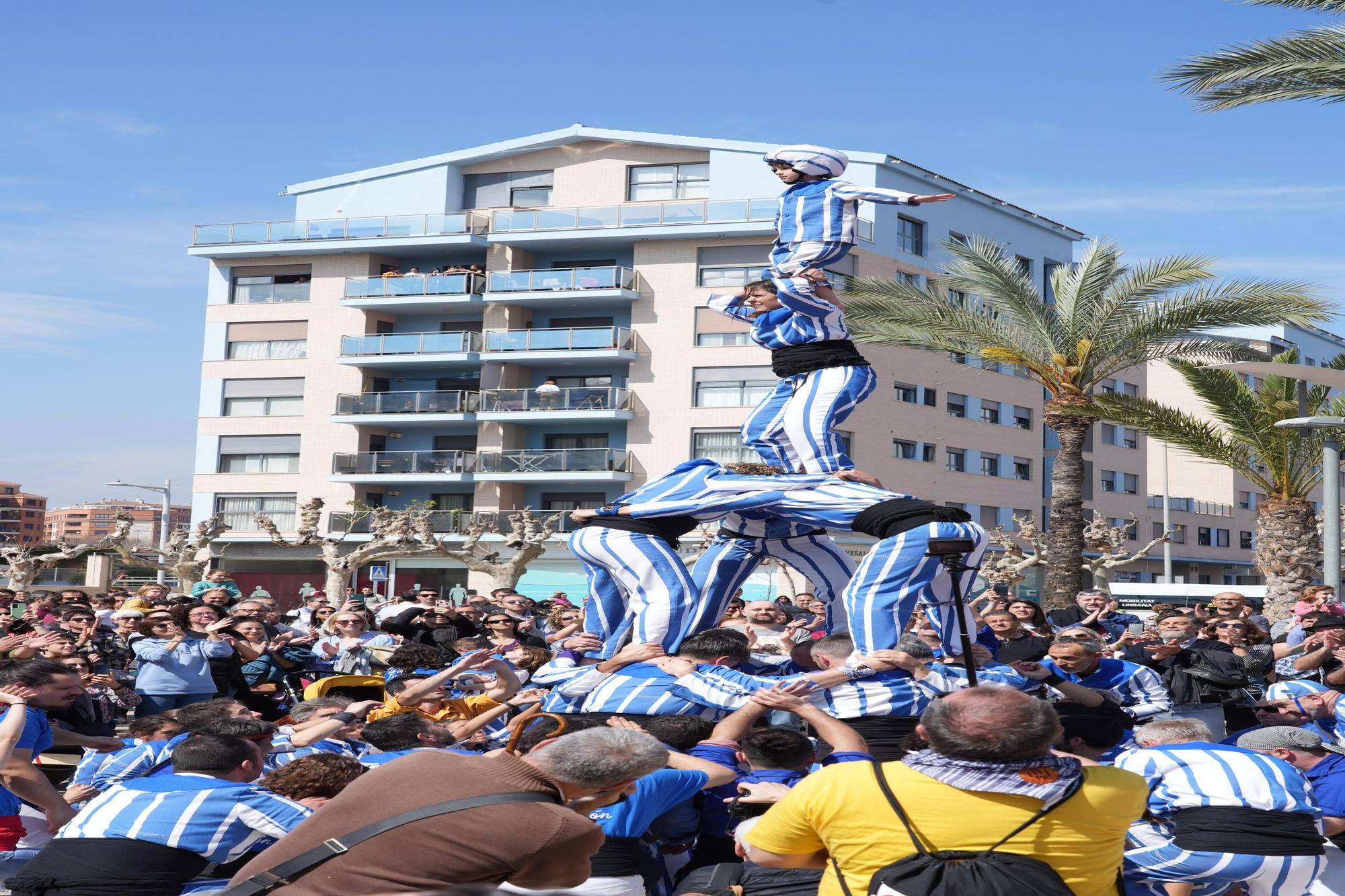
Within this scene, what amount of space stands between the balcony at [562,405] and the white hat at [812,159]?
3696 centimetres

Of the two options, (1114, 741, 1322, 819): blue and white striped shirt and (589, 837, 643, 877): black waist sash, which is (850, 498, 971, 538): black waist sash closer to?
(1114, 741, 1322, 819): blue and white striped shirt

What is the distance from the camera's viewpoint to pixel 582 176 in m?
47.0

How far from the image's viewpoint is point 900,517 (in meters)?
6.70

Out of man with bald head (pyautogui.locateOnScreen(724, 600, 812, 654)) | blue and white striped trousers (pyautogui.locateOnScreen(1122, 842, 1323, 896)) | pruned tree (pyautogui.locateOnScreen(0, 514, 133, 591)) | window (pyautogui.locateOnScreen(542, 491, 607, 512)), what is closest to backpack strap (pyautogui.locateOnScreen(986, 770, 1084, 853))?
blue and white striped trousers (pyautogui.locateOnScreen(1122, 842, 1323, 896))

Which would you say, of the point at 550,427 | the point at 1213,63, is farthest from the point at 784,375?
the point at 550,427

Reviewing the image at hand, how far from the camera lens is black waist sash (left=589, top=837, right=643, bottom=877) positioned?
5262 mm

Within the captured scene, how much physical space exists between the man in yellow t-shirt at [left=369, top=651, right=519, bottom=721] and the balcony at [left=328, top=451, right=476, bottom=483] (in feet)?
121

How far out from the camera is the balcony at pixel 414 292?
45781 mm

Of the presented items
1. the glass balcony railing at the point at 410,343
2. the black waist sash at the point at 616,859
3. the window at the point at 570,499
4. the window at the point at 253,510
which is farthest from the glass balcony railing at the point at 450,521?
the black waist sash at the point at 616,859

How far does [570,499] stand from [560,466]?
1.35 meters

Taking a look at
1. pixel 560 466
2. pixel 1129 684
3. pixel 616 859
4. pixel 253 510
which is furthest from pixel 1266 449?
pixel 253 510

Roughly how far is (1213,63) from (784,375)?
10184 millimetres

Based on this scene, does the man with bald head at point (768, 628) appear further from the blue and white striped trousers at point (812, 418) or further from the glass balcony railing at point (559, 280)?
the glass balcony railing at point (559, 280)

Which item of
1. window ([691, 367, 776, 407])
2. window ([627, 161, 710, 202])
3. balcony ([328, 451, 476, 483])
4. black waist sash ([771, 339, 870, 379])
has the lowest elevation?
black waist sash ([771, 339, 870, 379])
